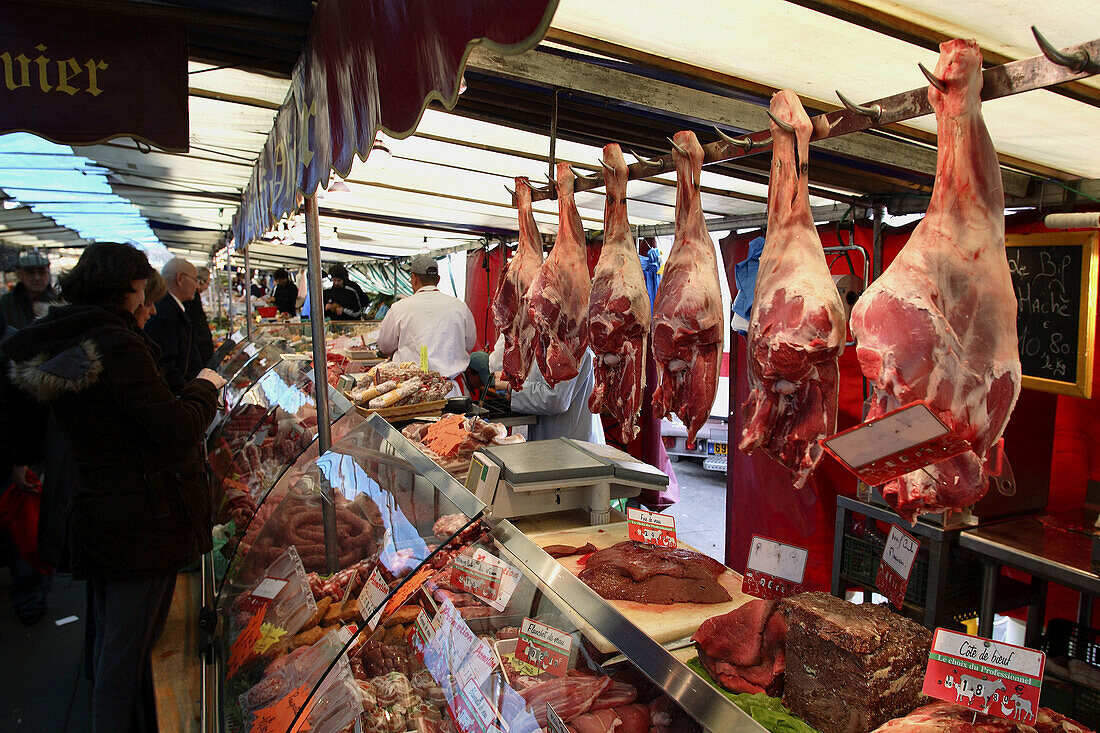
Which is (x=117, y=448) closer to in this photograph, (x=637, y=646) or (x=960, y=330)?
(x=637, y=646)

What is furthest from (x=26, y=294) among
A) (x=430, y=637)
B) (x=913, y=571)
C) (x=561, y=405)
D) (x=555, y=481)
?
(x=913, y=571)

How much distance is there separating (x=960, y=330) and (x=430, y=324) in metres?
5.52

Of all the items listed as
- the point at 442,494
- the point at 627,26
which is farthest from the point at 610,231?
the point at 442,494

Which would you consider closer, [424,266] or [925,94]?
[925,94]

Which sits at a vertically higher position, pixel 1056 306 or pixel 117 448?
pixel 1056 306

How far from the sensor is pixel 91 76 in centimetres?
229

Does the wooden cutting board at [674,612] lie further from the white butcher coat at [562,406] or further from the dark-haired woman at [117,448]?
the white butcher coat at [562,406]

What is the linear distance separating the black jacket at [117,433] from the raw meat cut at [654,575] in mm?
2073

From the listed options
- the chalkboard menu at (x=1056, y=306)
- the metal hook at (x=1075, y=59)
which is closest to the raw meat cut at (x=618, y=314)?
the metal hook at (x=1075, y=59)

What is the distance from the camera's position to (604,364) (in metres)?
2.26

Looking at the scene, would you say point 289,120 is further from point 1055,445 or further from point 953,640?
point 1055,445

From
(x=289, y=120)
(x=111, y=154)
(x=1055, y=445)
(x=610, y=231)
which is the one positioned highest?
(x=111, y=154)

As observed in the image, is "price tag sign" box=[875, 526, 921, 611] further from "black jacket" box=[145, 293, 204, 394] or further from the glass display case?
"black jacket" box=[145, 293, 204, 394]

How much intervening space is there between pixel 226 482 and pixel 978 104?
167 inches
